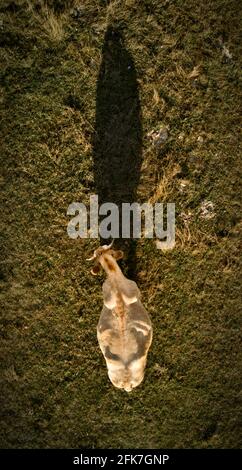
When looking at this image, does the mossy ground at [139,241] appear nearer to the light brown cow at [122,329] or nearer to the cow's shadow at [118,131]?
the cow's shadow at [118,131]

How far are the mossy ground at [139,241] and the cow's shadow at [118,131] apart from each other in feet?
0.32

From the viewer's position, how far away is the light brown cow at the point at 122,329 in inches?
201

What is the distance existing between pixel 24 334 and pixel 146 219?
2154 millimetres

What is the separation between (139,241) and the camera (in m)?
5.98

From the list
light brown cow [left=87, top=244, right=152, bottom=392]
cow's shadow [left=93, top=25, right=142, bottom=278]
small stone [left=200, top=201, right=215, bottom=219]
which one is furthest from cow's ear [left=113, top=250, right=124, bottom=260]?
small stone [left=200, top=201, right=215, bottom=219]

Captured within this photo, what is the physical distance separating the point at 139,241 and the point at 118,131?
141 cm

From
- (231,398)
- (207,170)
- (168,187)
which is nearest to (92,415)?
(231,398)

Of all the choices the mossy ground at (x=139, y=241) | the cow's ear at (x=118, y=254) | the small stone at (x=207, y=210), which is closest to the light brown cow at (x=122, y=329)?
the cow's ear at (x=118, y=254)

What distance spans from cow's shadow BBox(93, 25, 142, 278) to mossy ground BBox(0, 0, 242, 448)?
98 mm

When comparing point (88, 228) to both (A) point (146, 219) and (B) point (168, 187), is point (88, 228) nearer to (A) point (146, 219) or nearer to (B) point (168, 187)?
(A) point (146, 219)

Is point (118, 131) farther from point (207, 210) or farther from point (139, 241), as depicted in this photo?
point (207, 210)

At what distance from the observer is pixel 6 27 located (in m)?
5.72

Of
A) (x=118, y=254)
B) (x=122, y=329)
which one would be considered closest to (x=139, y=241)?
(x=118, y=254)

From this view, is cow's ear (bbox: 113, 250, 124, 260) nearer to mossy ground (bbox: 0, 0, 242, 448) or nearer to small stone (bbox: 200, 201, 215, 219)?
mossy ground (bbox: 0, 0, 242, 448)
